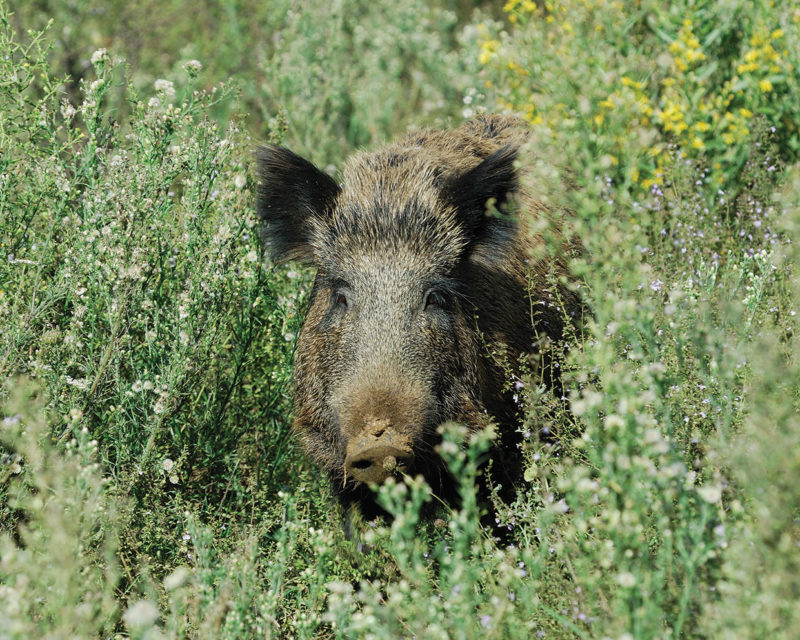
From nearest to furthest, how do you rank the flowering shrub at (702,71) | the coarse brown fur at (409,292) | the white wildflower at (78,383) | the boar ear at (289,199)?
the white wildflower at (78,383), the coarse brown fur at (409,292), the boar ear at (289,199), the flowering shrub at (702,71)

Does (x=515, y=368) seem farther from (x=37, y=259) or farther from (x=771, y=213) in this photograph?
(x=37, y=259)

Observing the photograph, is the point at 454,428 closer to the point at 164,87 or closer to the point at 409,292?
the point at 409,292

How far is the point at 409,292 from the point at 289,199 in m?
0.91

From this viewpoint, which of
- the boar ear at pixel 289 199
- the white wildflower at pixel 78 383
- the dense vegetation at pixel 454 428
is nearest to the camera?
the dense vegetation at pixel 454 428

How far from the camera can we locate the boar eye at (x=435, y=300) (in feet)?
13.4

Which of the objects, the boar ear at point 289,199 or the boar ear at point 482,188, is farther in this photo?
the boar ear at point 289,199

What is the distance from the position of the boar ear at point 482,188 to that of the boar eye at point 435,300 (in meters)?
0.40

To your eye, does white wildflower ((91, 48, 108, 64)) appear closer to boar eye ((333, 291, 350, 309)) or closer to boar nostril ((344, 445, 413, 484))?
boar eye ((333, 291, 350, 309))

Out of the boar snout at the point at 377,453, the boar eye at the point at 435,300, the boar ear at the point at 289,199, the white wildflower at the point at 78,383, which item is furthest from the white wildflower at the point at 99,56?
the boar snout at the point at 377,453

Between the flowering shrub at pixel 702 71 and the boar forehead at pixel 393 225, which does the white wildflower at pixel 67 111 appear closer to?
the boar forehead at pixel 393 225

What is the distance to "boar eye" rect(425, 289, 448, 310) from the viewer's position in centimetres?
408

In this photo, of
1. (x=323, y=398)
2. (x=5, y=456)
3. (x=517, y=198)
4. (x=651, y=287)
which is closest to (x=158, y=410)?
(x=5, y=456)

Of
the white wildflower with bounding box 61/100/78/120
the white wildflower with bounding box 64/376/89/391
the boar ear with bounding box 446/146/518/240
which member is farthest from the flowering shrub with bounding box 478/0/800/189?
the white wildflower with bounding box 64/376/89/391

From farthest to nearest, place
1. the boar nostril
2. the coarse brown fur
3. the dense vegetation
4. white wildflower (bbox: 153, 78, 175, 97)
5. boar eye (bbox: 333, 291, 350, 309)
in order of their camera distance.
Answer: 1. boar eye (bbox: 333, 291, 350, 309)
2. white wildflower (bbox: 153, 78, 175, 97)
3. the coarse brown fur
4. the boar nostril
5. the dense vegetation
